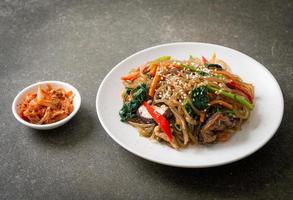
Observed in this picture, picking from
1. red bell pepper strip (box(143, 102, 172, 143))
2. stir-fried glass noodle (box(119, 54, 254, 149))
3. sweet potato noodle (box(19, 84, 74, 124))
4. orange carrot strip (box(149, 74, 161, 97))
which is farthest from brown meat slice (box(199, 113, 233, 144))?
sweet potato noodle (box(19, 84, 74, 124))

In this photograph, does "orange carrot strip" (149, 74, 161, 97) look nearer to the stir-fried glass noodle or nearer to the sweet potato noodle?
the stir-fried glass noodle

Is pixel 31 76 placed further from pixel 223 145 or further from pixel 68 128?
pixel 223 145

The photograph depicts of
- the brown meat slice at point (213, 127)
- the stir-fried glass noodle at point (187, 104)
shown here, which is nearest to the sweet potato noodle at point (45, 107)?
the stir-fried glass noodle at point (187, 104)

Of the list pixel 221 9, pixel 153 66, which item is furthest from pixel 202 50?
pixel 221 9

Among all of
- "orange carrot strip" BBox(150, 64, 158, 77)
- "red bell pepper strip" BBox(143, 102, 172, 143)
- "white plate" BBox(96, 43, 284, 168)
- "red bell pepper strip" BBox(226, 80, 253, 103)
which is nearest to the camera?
"white plate" BBox(96, 43, 284, 168)

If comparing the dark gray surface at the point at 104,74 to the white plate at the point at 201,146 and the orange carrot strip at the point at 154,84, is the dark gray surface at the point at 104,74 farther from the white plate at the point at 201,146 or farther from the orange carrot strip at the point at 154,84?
the orange carrot strip at the point at 154,84

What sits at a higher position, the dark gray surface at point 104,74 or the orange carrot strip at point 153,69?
the orange carrot strip at point 153,69
